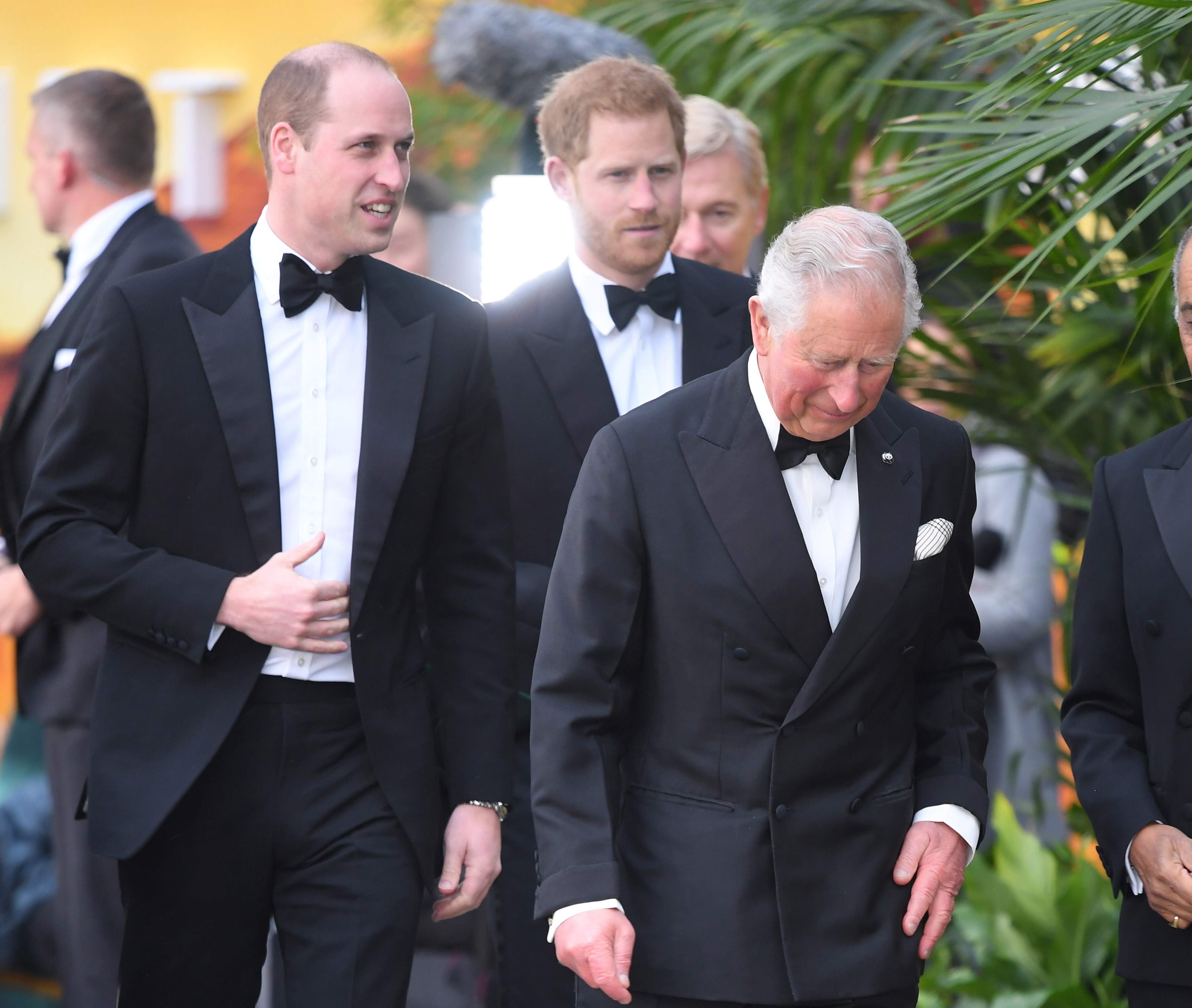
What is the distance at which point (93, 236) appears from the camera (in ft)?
12.9

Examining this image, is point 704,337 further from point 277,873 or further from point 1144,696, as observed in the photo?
point 277,873

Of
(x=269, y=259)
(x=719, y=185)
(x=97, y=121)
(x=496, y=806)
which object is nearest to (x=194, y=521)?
(x=269, y=259)

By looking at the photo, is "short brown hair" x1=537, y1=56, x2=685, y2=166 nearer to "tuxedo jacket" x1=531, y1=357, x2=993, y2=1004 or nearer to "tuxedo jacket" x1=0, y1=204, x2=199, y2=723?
"tuxedo jacket" x1=0, y1=204, x2=199, y2=723

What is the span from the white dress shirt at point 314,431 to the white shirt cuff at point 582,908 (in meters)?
0.64

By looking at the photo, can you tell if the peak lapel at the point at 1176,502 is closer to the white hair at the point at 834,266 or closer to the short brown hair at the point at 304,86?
the white hair at the point at 834,266

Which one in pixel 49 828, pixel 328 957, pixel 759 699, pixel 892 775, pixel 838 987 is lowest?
pixel 49 828

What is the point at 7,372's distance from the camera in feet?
31.6

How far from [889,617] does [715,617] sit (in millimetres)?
250

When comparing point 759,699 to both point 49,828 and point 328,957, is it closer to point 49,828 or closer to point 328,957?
point 328,957

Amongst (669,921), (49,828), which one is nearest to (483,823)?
(669,921)

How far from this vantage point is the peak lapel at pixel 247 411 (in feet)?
8.54

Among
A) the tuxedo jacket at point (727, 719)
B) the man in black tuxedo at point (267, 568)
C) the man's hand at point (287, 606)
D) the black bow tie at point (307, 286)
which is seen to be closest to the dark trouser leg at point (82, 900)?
the man in black tuxedo at point (267, 568)

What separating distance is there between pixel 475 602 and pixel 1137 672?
3.71 feet

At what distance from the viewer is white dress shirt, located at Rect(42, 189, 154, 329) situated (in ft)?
12.9
